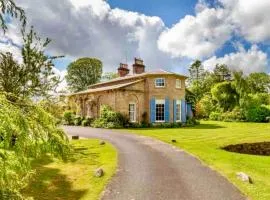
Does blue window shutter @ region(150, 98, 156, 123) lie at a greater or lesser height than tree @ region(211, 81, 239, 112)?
lesser

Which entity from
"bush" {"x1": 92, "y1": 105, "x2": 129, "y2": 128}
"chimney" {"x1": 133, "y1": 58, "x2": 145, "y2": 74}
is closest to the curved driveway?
"bush" {"x1": 92, "y1": 105, "x2": 129, "y2": 128}

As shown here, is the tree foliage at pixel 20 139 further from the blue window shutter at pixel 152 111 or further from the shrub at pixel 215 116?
the shrub at pixel 215 116

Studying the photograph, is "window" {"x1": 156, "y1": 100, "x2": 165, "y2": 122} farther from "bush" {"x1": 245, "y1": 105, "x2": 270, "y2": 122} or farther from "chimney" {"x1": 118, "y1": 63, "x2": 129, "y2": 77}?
"bush" {"x1": 245, "y1": 105, "x2": 270, "y2": 122}

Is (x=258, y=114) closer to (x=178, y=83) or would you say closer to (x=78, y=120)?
(x=178, y=83)

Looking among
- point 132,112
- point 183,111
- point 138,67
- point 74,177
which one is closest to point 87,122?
point 132,112

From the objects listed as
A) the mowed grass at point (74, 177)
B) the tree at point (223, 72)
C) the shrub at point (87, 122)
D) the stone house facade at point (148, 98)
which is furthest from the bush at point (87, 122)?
the tree at point (223, 72)

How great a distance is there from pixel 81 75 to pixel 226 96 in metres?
31.2

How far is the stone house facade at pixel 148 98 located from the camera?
35353 millimetres

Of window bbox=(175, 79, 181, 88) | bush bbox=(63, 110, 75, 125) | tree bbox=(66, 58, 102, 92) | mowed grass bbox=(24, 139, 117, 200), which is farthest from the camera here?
tree bbox=(66, 58, 102, 92)

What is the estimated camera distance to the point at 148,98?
37031 millimetres

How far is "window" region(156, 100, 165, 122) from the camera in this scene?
3697cm

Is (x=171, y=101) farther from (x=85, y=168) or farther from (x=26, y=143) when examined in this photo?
(x=26, y=143)

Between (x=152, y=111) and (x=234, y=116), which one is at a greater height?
(x=152, y=111)

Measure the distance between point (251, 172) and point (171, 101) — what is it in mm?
24593
